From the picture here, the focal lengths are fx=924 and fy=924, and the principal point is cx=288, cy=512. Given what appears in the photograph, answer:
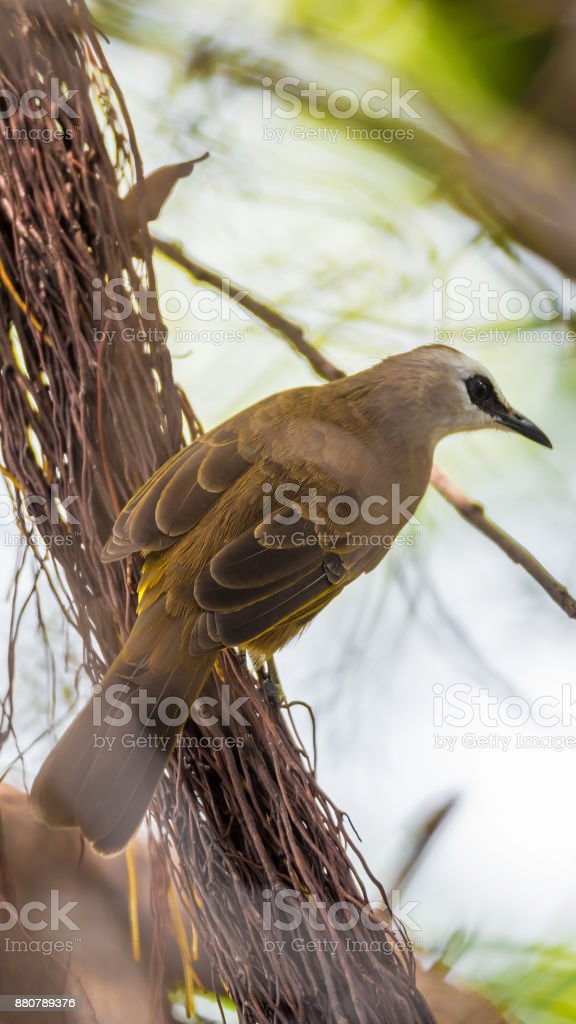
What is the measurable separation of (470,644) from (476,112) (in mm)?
1051

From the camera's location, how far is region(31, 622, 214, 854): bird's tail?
142cm

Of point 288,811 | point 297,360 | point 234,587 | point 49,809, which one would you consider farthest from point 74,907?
point 297,360

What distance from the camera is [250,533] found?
5.20 ft

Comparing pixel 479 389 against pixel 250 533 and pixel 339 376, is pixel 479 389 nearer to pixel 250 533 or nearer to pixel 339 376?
pixel 339 376

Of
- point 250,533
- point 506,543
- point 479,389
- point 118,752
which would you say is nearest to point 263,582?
point 250,533

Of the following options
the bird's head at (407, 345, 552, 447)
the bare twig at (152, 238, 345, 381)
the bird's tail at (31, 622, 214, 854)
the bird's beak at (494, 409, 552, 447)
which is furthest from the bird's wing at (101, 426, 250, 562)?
the bird's beak at (494, 409, 552, 447)

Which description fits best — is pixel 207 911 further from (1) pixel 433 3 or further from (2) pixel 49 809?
(1) pixel 433 3

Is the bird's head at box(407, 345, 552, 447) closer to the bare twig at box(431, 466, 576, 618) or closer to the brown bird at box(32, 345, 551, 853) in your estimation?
the brown bird at box(32, 345, 551, 853)

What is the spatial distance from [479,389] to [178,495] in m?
0.69

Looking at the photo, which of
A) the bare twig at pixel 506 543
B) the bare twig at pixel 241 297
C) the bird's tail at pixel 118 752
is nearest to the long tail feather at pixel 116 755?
the bird's tail at pixel 118 752

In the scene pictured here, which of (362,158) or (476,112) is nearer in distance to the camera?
(476,112)

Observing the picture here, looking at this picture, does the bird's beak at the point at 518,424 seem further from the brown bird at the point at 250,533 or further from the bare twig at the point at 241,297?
the bare twig at the point at 241,297

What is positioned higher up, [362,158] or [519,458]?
[362,158]

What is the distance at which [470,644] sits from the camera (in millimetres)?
1976
